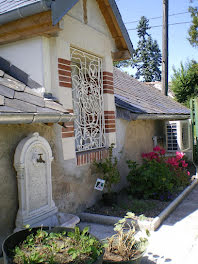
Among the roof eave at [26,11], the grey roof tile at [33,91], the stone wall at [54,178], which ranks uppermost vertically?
the roof eave at [26,11]

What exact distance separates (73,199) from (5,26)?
10.1 ft

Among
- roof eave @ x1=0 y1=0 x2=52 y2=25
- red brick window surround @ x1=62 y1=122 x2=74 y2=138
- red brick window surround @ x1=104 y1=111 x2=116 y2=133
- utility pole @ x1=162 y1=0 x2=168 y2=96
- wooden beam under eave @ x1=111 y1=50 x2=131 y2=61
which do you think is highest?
utility pole @ x1=162 y1=0 x2=168 y2=96

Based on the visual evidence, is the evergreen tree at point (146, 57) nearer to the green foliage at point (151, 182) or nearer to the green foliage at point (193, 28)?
the green foliage at point (193, 28)

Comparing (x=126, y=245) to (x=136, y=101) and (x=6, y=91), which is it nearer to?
(x=6, y=91)

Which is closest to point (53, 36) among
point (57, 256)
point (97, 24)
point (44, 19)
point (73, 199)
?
point (44, 19)

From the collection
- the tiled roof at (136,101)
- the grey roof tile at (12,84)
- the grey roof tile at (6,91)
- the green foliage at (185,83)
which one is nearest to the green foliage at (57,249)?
the grey roof tile at (6,91)

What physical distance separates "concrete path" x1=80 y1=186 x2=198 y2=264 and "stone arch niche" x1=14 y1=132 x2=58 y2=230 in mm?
1124

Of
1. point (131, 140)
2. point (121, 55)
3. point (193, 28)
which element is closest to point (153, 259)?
point (131, 140)

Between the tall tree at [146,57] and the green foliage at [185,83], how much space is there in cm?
2030

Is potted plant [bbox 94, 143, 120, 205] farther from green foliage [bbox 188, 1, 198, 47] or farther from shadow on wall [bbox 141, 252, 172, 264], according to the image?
green foliage [bbox 188, 1, 198, 47]

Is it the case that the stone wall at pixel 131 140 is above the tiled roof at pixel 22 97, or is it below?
below

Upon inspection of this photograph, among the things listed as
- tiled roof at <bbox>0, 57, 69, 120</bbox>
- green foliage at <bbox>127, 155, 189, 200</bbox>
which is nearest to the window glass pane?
green foliage at <bbox>127, 155, 189, 200</bbox>

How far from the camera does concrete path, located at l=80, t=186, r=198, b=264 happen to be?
376 centimetres

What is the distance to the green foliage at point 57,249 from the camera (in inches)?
104
